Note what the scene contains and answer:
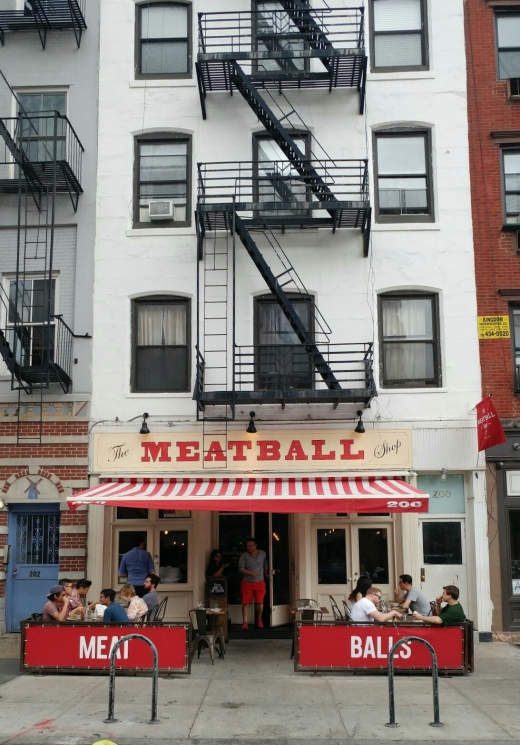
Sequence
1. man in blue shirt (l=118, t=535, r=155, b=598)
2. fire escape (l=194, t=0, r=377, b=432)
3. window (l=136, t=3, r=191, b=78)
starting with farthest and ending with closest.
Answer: window (l=136, t=3, r=191, b=78) → fire escape (l=194, t=0, r=377, b=432) → man in blue shirt (l=118, t=535, r=155, b=598)

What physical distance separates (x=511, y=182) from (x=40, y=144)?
9.47 m

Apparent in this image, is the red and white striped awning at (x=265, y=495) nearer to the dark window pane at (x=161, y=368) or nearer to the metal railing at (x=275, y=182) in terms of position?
the dark window pane at (x=161, y=368)

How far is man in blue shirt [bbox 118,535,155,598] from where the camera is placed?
47.2 feet

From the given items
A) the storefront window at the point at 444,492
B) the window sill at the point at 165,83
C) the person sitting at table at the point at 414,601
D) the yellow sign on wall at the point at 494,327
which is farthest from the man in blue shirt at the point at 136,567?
the window sill at the point at 165,83

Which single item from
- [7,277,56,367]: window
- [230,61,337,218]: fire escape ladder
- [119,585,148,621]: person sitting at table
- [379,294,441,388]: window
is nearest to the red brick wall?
[379,294,441,388]: window

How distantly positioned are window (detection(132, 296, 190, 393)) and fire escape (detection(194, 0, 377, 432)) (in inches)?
19.2

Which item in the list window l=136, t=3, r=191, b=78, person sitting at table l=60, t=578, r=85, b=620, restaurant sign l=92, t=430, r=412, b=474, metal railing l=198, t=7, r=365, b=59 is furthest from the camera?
window l=136, t=3, r=191, b=78

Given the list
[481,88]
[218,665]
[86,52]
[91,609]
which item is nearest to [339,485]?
[218,665]

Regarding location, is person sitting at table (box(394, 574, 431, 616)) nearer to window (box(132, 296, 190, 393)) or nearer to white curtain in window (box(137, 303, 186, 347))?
window (box(132, 296, 190, 393))

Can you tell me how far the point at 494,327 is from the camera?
15156 mm

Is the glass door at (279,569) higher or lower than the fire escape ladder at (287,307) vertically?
lower

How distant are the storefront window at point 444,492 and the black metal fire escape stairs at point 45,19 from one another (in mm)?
11164

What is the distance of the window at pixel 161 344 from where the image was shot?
1543 centimetres

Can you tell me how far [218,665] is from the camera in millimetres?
12312
